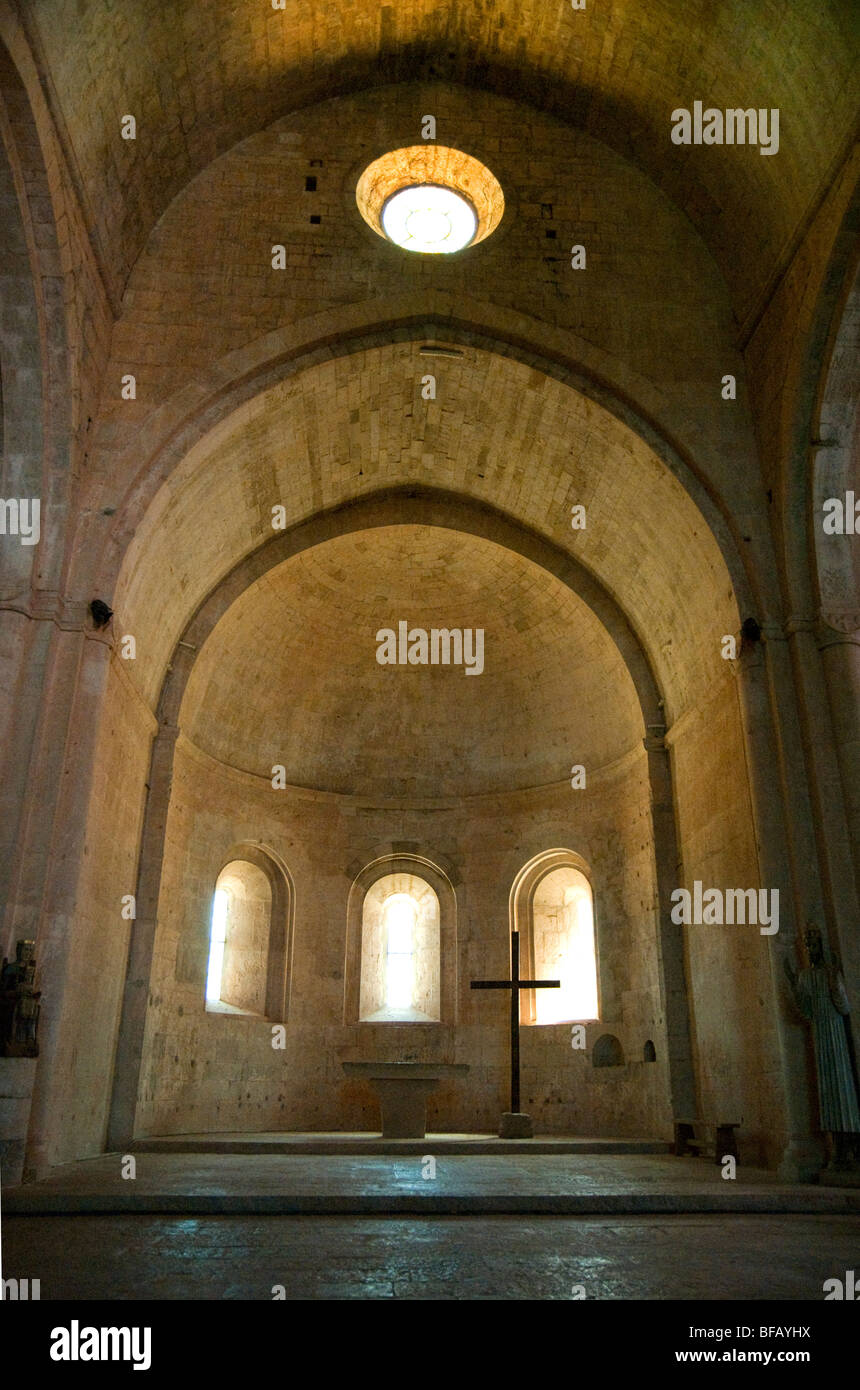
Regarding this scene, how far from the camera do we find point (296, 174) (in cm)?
1319

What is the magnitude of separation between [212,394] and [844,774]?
8702mm

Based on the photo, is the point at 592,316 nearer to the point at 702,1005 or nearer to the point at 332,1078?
the point at 702,1005

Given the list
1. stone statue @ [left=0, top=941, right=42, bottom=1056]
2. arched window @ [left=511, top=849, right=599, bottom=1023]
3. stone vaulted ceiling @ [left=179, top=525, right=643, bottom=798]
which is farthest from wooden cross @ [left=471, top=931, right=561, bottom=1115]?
stone statue @ [left=0, top=941, right=42, bottom=1056]

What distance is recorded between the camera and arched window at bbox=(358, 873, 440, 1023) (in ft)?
55.0

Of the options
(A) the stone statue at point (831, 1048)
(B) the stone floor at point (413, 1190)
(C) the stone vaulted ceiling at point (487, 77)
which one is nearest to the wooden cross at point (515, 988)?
(B) the stone floor at point (413, 1190)

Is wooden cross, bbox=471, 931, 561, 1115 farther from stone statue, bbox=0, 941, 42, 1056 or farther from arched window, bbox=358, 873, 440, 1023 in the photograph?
stone statue, bbox=0, 941, 42, 1056

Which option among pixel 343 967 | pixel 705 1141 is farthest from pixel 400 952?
pixel 705 1141

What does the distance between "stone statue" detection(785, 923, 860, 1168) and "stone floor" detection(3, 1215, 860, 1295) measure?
2.17 meters

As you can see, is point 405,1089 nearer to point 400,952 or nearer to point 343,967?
point 343,967

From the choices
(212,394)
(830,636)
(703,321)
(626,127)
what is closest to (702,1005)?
(830,636)

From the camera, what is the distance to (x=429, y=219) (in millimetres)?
14445

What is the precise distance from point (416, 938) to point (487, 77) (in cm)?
1426
